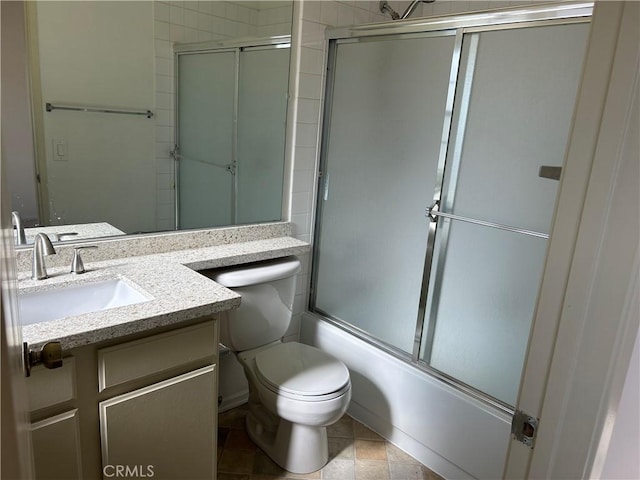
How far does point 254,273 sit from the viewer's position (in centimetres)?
187

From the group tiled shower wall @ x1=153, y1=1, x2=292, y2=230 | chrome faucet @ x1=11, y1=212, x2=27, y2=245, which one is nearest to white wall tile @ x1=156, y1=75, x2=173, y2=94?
tiled shower wall @ x1=153, y1=1, x2=292, y2=230

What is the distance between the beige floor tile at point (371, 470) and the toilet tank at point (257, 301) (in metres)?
0.64

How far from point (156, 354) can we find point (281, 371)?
2.14ft

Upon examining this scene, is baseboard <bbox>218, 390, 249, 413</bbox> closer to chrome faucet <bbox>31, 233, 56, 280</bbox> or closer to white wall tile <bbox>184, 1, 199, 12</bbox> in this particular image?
chrome faucet <bbox>31, 233, 56, 280</bbox>

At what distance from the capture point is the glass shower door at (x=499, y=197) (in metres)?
1.57

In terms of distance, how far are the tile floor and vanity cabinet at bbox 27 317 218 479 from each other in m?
0.39

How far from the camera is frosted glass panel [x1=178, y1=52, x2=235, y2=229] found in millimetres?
1977

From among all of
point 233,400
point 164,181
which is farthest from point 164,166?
point 233,400

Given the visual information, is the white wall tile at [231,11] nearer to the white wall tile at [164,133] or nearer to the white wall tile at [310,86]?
the white wall tile at [310,86]

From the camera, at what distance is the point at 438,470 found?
6.47 ft

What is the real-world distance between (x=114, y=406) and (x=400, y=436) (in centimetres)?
128

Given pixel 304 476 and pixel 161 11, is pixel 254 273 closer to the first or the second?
pixel 304 476

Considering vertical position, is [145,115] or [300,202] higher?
[145,115]

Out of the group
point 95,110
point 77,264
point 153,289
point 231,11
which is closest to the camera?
point 153,289
